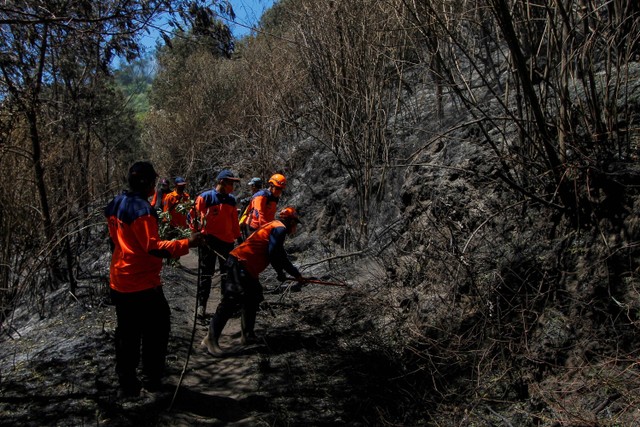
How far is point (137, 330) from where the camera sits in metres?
4.54

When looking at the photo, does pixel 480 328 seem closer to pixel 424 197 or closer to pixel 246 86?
pixel 424 197

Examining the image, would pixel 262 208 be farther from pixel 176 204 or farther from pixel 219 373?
pixel 219 373

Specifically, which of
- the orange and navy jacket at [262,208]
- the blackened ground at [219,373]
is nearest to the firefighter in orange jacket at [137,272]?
the blackened ground at [219,373]

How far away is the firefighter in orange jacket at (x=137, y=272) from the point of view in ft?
14.1

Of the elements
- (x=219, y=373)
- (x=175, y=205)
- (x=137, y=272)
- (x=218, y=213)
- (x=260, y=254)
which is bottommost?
(x=219, y=373)

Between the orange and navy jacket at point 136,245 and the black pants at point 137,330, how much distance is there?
0.33ft

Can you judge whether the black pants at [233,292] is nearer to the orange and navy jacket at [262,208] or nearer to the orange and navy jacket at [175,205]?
the orange and navy jacket at [175,205]

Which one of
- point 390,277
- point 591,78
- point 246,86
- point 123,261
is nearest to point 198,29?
point 123,261

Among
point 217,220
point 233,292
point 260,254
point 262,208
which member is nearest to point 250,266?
point 260,254

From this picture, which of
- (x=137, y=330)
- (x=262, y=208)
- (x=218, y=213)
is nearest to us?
(x=137, y=330)

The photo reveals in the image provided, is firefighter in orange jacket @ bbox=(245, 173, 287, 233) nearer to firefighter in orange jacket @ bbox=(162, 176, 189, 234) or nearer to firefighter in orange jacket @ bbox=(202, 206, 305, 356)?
firefighter in orange jacket @ bbox=(162, 176, 189, 234)

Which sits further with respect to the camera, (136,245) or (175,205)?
(175,205)

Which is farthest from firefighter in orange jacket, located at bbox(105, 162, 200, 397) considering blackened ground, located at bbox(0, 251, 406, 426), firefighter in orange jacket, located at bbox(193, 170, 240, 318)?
firefighter in orange jacket, located at bbox(193, 170, 240, 318)

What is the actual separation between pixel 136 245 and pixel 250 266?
163cm
